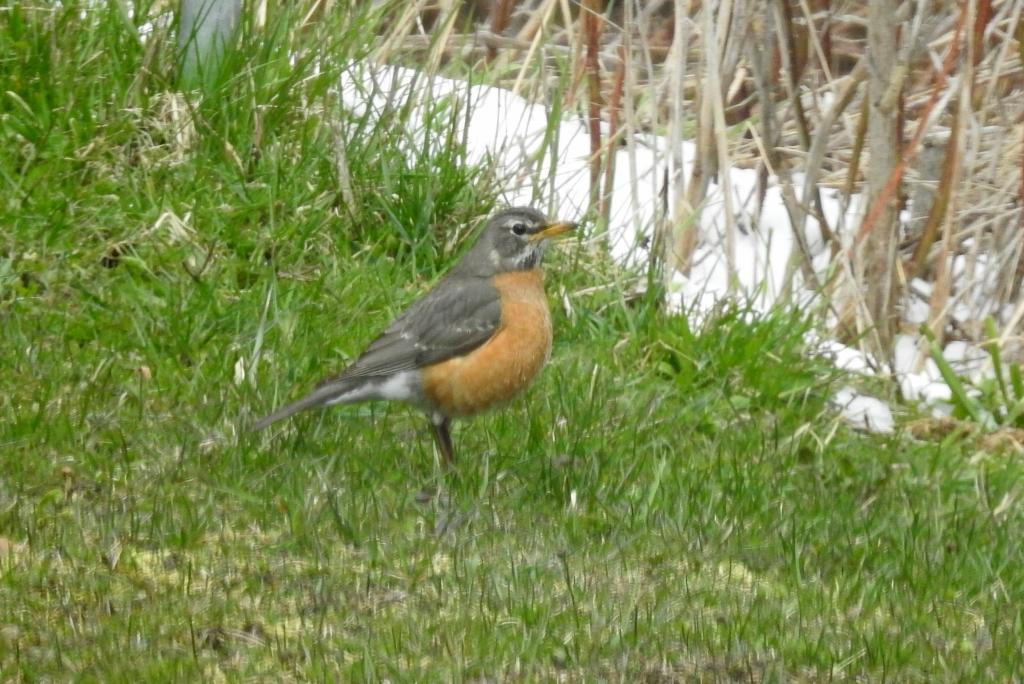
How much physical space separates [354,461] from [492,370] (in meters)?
0.52

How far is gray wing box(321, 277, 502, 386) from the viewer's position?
516 cm

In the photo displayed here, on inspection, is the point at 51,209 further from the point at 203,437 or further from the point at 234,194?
the point at 203,437

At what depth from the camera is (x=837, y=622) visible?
4.06m

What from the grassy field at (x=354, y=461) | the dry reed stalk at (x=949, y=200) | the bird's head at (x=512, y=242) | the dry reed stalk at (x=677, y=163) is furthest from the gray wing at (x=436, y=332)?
the dry reed stalk at (x=949, y=200)

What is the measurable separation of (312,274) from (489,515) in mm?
2118

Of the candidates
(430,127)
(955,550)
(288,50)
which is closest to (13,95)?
(288,50)

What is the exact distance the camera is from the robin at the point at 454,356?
5.10 metres

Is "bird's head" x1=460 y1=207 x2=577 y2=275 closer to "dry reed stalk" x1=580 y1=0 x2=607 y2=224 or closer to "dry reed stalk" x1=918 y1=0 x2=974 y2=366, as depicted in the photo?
"dry reed stalk" x1=580 y1=0 x2=607 y2=224

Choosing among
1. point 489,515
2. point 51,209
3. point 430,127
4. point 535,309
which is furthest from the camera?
point 430,127

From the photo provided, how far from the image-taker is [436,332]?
5.27 m

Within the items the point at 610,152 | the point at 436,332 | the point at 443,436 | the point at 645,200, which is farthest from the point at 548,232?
the point at 645,200

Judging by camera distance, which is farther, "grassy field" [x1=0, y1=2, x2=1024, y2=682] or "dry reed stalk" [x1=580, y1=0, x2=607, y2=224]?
"dry reed stalk" [x1=580, y1=0, x2=607, y2=224]

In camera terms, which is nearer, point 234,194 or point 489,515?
point 489,515

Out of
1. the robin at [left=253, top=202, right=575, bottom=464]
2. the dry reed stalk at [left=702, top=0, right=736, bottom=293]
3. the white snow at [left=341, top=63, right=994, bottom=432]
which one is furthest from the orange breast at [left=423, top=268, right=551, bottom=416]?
the dry reed stalk at [left=702, top=0, right=736, bottom=293]
